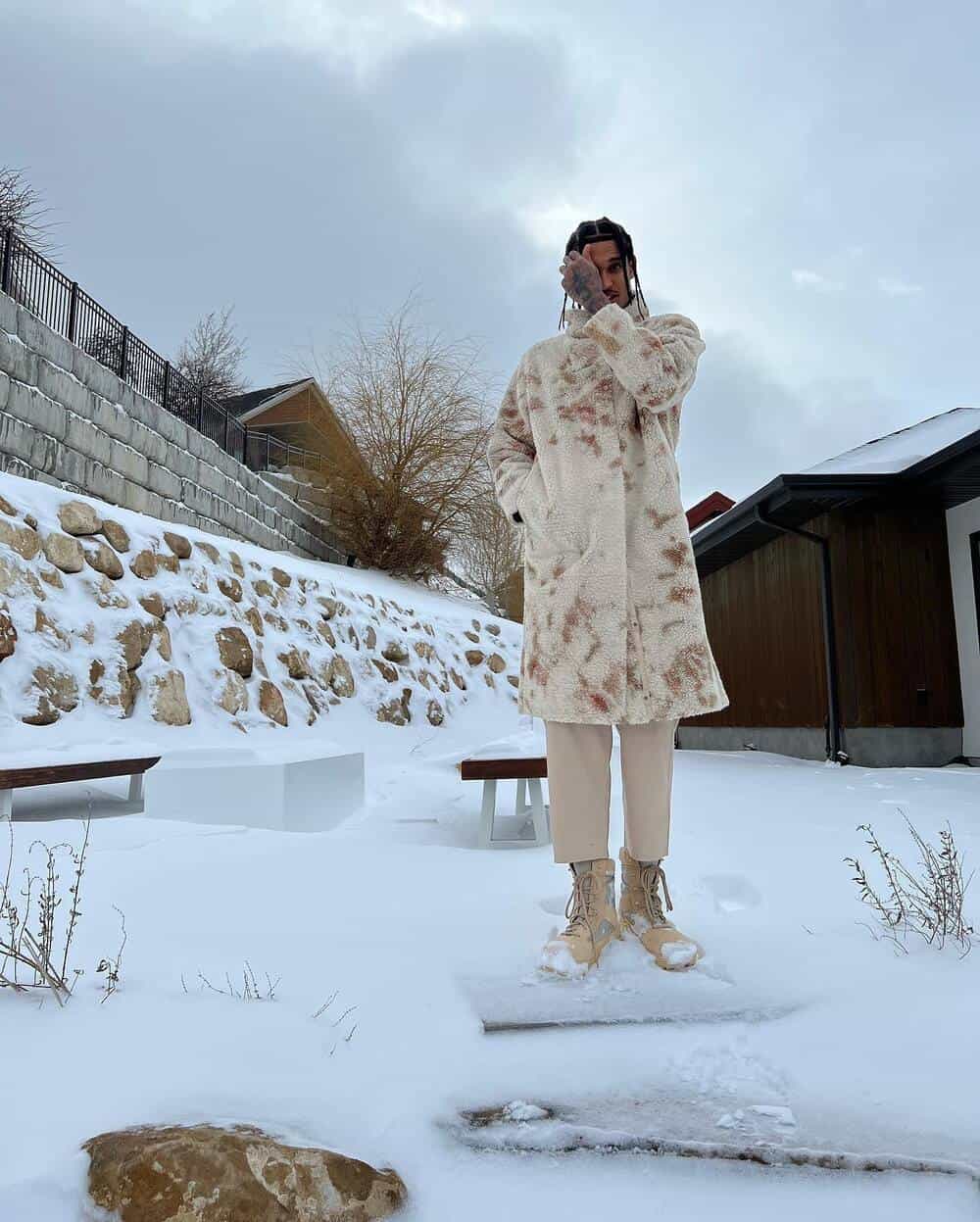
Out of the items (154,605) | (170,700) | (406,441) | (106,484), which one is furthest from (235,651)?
(406,441)

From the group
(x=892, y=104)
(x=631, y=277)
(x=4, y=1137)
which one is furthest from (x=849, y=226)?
A: (x=4, y=1137)

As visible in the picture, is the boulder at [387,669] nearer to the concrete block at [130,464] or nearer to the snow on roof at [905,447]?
the concrete block at [130,464]

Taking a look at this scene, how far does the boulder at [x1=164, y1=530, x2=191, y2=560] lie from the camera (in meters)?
6.25

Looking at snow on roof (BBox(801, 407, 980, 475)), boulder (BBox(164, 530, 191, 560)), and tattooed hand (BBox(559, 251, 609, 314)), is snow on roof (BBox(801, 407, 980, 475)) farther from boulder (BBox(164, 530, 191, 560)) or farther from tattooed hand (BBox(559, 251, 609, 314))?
boulder (BBox(164, 530, 191, 560))

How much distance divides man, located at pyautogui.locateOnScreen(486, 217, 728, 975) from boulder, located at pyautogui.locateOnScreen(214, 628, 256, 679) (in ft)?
14.9

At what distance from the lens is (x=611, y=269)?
1925 millimetres

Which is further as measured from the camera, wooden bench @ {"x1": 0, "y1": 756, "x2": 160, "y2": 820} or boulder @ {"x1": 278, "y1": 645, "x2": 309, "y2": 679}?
boulder @ {"x1": 278, "y1": 645, "x2": 309, "y2": 679}

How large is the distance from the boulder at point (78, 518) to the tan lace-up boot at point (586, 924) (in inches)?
189

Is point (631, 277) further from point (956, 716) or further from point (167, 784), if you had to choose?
point (956, 716)

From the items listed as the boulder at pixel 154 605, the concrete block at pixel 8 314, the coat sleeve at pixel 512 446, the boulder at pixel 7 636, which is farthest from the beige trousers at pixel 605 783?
the concrete block at pixel 8 314

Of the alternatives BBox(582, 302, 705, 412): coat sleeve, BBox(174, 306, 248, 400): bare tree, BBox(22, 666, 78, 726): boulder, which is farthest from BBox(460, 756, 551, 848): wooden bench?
BBox(174, 306, 248, 400): bare tree

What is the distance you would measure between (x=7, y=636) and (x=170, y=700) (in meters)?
1.07

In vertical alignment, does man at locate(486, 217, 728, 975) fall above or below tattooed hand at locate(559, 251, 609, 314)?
below

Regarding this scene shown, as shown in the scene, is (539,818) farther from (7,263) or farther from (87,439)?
(7,263)
